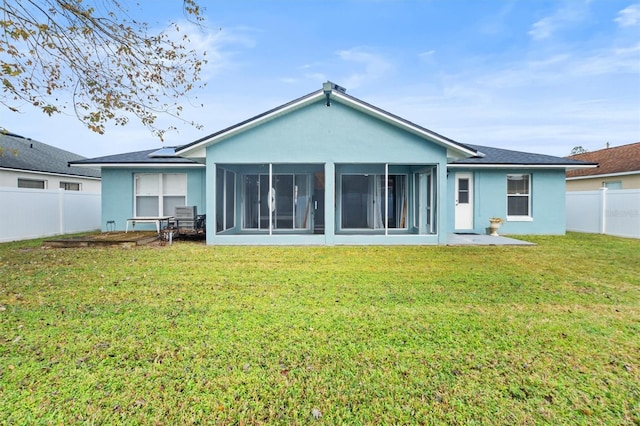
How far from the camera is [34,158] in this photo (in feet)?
59.0

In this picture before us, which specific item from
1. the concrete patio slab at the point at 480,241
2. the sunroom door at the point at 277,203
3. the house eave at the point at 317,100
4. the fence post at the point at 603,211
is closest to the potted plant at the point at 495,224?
the concrete patio slab at the point at 480,241

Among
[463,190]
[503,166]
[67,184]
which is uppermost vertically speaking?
[503,166]

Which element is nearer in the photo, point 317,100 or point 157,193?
point 317,100

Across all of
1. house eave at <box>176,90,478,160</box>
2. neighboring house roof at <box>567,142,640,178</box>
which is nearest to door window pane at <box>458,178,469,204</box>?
house eave at <box>176,90,478,160</box>

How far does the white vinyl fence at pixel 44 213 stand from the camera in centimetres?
1230

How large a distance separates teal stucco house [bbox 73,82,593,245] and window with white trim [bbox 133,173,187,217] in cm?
4

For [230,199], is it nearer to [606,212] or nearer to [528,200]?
[528,200]

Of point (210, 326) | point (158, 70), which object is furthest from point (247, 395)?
point (158, 70)

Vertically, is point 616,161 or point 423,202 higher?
point 616,161

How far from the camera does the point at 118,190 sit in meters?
14.6

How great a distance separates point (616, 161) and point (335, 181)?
16.4 meters

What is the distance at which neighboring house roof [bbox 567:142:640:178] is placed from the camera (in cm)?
1716

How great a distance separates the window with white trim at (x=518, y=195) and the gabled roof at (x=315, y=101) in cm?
487

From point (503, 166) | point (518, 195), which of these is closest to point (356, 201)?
point (503, 166)
